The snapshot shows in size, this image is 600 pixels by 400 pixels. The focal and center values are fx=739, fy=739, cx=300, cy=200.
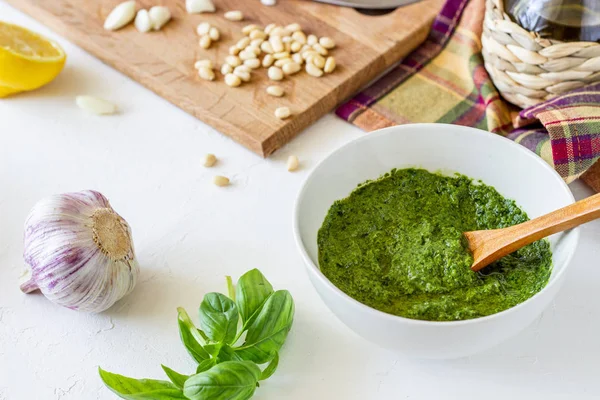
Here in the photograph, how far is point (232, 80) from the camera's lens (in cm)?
163

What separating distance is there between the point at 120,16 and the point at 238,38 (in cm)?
29

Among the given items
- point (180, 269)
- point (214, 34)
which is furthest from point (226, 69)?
point (180, 269)

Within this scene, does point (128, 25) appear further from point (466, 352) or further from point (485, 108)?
point (466, 352)

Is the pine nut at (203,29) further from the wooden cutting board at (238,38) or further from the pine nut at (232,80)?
the pine nut at (232,80)

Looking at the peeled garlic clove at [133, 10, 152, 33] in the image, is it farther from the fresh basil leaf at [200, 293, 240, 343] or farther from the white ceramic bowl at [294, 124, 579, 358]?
the fresh basil leaf at [200, 293, 240, 343]

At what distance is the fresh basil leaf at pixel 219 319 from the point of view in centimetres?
113

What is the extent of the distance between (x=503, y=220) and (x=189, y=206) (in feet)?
1.95

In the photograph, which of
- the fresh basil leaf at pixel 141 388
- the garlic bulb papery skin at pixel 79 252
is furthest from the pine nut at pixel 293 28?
the fresh basil leaf at pixel 141 388

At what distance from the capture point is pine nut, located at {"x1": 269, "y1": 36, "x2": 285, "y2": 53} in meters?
1.71

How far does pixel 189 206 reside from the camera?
4.74ft

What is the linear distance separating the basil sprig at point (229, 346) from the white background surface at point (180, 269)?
67 millimetres

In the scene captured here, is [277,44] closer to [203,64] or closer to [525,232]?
[203,64]

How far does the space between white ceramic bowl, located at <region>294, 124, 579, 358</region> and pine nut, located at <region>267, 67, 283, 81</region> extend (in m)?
0.43

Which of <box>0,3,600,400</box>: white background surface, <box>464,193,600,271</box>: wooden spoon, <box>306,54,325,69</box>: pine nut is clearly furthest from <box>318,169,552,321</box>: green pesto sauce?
<box>306,54,325,69</box>: pine nut
